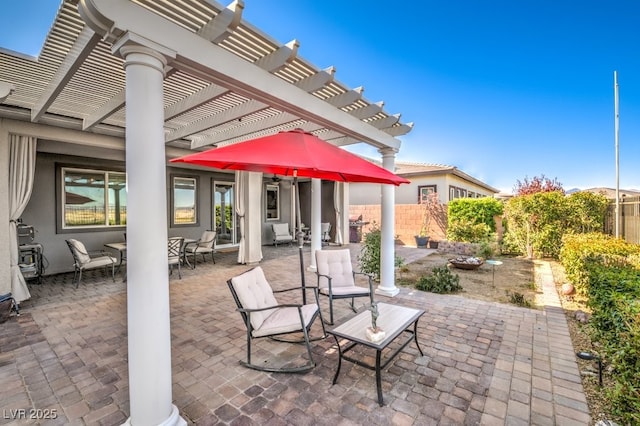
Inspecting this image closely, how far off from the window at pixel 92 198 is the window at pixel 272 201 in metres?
5.40

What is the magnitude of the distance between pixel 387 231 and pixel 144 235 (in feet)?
14.1

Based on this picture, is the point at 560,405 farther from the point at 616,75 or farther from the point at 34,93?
the point at 616,75

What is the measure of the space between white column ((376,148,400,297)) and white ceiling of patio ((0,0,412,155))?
1.07 feet

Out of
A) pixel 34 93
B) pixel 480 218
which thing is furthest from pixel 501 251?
pixel 34 93

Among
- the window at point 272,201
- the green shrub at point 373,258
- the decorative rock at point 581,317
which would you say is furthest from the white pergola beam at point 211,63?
the window at point 272,201

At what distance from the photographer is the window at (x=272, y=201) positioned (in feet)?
40.5

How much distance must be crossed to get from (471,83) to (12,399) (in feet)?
A: 37.4

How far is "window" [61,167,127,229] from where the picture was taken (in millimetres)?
7313

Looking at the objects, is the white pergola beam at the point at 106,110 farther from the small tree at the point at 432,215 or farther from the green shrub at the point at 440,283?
the small tree at the point at 432,215

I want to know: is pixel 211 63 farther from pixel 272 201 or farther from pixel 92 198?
pixel 272 201

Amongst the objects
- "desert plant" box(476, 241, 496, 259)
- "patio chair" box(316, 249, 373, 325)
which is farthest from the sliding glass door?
"desert plant" box(476, 241, 496, 259)

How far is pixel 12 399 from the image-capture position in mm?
2490

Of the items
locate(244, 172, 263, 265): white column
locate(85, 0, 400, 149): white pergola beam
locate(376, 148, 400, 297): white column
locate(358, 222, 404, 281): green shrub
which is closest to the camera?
locate(85, 0, 400, 149): white pergola beam

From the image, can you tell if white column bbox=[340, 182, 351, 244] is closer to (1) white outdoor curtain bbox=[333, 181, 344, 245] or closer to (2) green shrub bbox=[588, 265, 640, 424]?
(1) white outdoor curtain bbox=[333, 181, 344, 245]
